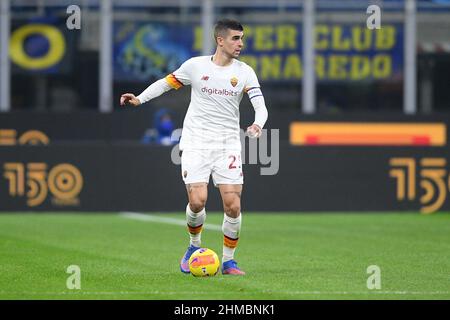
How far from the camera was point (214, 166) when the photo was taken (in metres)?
11.5

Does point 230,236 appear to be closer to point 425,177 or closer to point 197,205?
point 197,205

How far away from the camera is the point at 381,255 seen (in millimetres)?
13688

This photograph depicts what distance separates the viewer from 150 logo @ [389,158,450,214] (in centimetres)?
2233

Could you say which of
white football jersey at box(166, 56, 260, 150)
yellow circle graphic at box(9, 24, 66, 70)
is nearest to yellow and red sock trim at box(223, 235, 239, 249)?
white football jersey at box(166, 56, 260, 150)

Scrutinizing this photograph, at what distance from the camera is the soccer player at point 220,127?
11.4 meters

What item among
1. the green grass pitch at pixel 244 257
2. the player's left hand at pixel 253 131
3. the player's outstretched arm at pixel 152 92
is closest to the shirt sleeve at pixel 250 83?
the player's left hand at pixel 253 131

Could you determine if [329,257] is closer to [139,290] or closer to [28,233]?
[139,290]

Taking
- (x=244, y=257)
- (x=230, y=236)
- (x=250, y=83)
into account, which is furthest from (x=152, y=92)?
(x=244, y=257)

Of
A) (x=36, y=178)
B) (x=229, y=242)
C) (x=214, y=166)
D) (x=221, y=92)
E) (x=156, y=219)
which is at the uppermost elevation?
(x=221, y=92)

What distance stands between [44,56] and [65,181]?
5.35 metres

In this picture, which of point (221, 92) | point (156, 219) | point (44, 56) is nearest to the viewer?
point (221, 92)

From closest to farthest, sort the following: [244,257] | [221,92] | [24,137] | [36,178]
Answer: [221,92] < [244,257] < [36,178] < [24,137]

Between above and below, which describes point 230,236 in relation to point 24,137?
below
